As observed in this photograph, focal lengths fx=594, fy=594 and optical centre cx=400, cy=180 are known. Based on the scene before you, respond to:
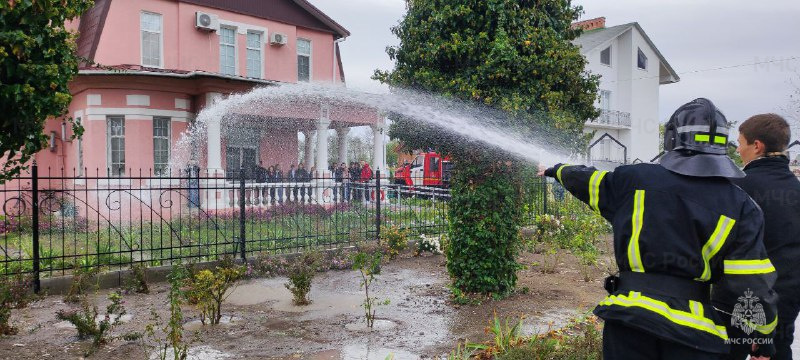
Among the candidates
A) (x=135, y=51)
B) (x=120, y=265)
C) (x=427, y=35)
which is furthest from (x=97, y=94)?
(x=427, y=35)

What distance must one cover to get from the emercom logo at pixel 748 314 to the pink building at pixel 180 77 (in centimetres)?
1515

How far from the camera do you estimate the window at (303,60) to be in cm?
2156

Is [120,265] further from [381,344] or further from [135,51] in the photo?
[135,51]

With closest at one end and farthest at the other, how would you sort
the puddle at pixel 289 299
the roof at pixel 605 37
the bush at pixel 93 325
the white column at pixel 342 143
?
the bush at pixel 93 325, the puddle at pixel 289 299, the white column at pixel 342 143, the roof at pixel 605 37

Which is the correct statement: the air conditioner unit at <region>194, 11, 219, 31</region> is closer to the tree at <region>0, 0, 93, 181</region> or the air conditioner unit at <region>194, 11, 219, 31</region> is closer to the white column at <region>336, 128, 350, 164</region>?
the white column at <region>336, 128, 350, 164</region>

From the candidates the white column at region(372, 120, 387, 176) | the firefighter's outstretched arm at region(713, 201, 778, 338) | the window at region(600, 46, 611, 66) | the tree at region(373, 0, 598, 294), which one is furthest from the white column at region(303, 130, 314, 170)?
the firefighter's outstretched arm at region(713, 201, 778, 338)

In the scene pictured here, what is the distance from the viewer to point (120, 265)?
848 centimetres

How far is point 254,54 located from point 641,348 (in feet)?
63.3

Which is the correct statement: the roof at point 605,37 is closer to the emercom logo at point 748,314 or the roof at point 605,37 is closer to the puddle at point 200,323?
the puddle at point 200,323

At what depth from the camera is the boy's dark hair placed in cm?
371

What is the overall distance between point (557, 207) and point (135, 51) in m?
13.0

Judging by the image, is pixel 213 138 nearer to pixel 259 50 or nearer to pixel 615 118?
pixel 259 50

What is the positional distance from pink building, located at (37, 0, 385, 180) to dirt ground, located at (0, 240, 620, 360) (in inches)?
365

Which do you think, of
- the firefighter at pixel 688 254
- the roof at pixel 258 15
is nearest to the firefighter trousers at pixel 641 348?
the firefighter at pixel 688 254
